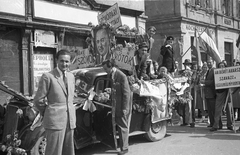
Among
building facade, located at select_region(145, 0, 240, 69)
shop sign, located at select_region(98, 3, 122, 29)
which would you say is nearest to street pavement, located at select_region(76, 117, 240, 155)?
shop sign, located at select_region(98, 3, 122, 29)

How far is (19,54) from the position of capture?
11.5m

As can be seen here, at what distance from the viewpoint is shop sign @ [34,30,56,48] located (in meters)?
11.9

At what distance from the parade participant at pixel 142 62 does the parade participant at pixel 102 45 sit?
→ 30.5 inches

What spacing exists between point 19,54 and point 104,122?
22.5ft

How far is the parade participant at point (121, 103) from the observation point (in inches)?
235

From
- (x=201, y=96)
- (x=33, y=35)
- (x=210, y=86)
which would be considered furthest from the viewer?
(x=33, y=35)

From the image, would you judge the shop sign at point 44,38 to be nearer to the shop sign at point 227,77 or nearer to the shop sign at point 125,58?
the shop sign at point 125,58

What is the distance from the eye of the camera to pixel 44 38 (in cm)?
1218

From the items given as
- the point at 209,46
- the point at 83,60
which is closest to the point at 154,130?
the point at 83,60

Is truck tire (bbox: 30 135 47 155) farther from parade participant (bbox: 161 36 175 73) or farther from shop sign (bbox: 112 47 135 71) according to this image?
parade participant (bbox: 161 36 175 73)

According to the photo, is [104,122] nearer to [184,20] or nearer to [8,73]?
[8,73]

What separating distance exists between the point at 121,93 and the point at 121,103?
0.21 meters

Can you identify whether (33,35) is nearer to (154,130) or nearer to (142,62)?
(142,62)

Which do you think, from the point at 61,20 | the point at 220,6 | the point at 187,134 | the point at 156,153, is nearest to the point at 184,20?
the point at 220,6
